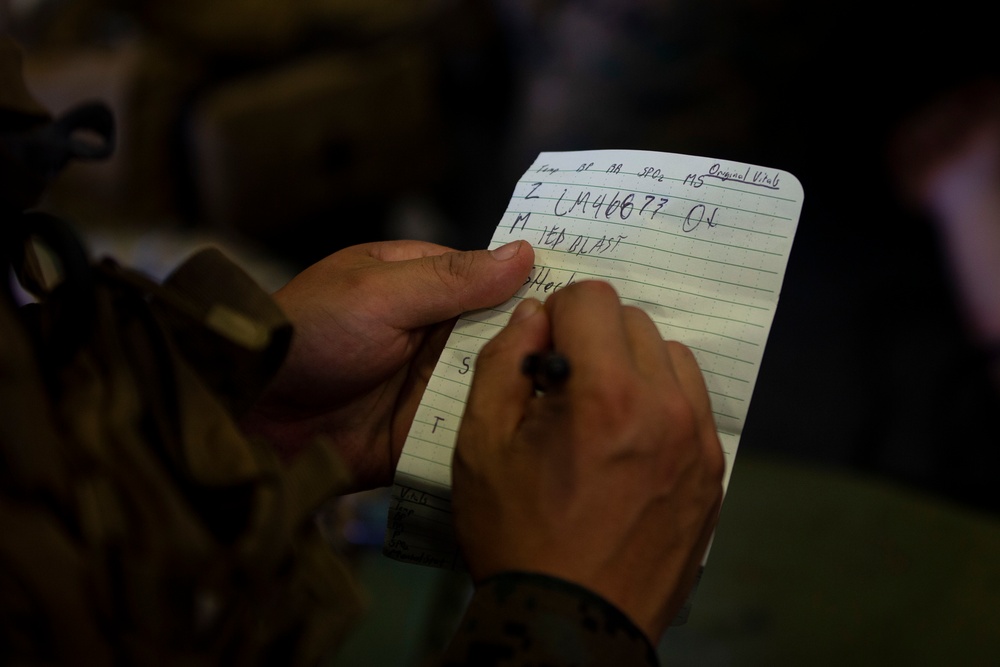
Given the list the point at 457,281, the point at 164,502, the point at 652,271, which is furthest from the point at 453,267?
the point at 164,502

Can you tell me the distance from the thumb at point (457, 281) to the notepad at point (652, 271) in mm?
13

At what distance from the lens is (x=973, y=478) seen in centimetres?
113

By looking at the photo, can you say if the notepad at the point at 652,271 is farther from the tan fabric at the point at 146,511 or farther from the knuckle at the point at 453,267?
the tan fabric at the point at 146,511

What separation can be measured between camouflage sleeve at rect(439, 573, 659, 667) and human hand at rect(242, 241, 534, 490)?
244 mm

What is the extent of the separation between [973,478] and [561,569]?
1.03 meters

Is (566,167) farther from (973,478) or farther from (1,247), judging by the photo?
(973,478)

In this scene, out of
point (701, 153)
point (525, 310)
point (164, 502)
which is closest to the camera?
point (164, 502)

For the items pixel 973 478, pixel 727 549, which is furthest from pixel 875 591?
pixel 973 478

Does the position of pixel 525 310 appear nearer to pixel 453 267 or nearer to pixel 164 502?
pixel 453 267

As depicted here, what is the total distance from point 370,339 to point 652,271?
235 mm

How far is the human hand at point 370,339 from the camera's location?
56 cm

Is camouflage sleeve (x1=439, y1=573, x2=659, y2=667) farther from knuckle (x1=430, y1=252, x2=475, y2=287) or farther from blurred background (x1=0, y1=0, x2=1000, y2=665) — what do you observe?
blurred background (x1=0, y1=0, x2=1000, y2=665)

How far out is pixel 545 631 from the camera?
0.37 m

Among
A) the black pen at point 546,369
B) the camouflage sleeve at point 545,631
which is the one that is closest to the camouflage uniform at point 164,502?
the camouflage sleeve at point 545,631
